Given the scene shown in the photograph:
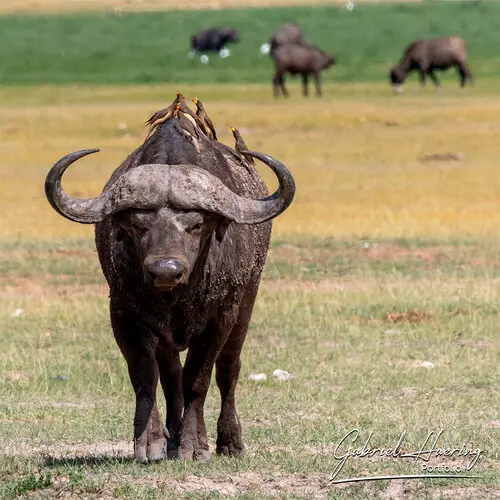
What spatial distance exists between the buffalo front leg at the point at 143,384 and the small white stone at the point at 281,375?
346cm

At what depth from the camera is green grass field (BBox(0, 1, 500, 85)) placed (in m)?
56.7

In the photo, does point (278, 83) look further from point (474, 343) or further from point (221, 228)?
point (221, 228)

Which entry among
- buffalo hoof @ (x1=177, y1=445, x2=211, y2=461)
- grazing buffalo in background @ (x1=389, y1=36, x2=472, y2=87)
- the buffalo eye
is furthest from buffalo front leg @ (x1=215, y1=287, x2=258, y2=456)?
grazing buffalo in background @ (x1=389, y1=36, x2=472, y2=87)

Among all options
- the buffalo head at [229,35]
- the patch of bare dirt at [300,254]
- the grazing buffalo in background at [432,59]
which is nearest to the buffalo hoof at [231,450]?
the patch of bare dirt at [300,254]

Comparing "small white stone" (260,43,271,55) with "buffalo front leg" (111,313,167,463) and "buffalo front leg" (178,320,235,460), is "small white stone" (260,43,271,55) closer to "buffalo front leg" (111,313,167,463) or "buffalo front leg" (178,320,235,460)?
"buffalo front leg" (178,320,235,460)

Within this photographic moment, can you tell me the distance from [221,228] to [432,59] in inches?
1866

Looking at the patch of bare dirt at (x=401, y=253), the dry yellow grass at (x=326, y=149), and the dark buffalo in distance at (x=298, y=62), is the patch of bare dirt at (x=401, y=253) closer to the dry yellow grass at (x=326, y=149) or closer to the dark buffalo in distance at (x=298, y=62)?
the dry yellow grass at (x=326, y=149)

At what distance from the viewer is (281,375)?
1180cm

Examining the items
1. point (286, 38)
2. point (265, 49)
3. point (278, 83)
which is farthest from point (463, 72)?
point (265, 49)

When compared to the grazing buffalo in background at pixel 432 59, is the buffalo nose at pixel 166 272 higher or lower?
higher

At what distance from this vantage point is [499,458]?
846cm

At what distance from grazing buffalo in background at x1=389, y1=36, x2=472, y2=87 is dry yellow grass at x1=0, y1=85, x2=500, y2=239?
4042mm

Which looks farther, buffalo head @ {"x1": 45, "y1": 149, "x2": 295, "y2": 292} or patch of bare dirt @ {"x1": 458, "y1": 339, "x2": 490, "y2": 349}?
patch of bare dirt @ {"x1": 458, "y1": 339, "x2": 490, "y2": 349}

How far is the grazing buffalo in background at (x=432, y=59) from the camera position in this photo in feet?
172
